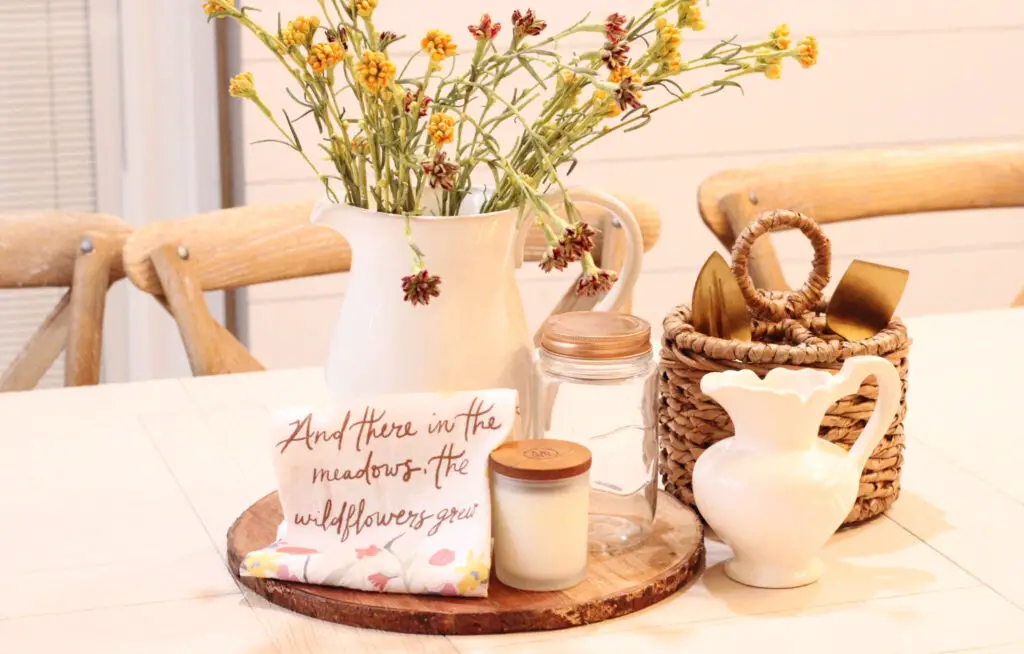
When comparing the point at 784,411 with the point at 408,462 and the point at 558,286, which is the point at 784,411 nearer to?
the point at 408,462

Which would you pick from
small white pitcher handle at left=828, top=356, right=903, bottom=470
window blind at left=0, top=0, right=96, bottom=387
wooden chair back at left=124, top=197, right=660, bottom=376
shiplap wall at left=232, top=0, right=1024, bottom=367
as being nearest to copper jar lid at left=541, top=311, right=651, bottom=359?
small white pitcher handle at left=828, top=356, right=903, bottom=470

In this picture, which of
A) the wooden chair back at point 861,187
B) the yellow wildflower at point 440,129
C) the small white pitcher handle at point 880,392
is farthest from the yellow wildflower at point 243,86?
the wooden chair back at point 861,187

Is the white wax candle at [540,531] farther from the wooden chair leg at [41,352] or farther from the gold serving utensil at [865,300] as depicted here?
the wooden chair leg at [41,352]

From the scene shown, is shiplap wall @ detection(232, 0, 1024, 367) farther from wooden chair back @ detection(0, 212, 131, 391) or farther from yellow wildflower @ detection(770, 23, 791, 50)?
yellow wildflower @ detection(770, 23, 791, 50)

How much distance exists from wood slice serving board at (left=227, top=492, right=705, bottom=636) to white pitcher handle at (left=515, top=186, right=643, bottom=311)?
0.58ft

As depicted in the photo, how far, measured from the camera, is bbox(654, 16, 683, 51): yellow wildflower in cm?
77

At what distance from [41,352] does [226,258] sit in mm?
225

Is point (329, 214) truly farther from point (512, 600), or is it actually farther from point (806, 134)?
point (806, 134)

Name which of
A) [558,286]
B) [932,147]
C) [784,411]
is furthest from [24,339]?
[784,411]

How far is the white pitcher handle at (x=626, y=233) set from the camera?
89cm

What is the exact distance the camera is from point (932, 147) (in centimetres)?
187

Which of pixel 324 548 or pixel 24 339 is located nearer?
pixel 324 548

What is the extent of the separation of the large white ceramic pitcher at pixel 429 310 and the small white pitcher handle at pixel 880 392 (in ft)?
0.68

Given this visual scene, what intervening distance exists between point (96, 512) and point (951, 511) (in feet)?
2.03
